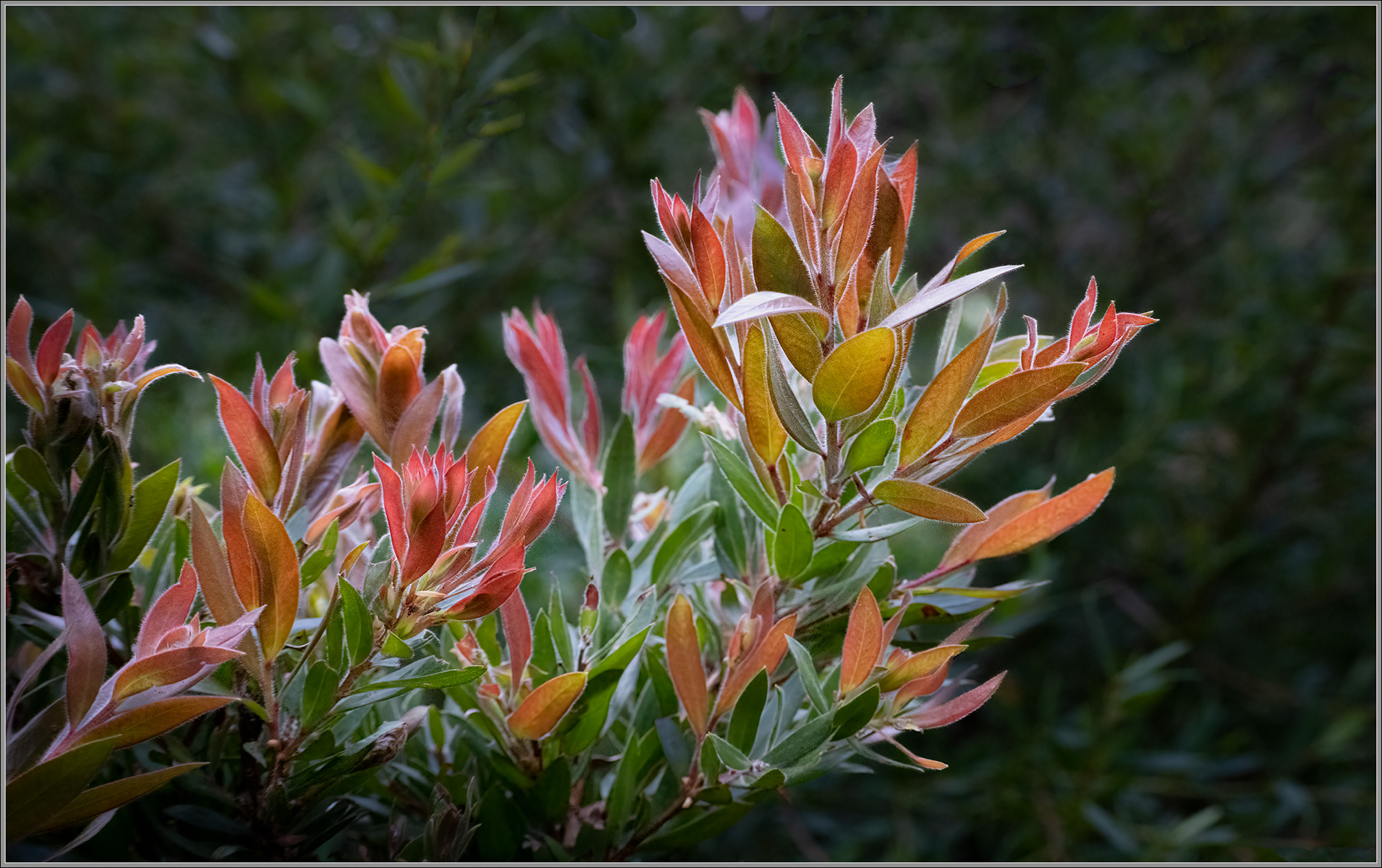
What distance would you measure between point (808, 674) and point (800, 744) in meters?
0.03

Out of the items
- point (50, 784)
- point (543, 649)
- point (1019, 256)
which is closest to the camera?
point (50, 784)

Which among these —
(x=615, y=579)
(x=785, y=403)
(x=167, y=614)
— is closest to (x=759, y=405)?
(x=785, y=403)

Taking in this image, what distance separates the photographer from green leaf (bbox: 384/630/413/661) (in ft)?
1.07

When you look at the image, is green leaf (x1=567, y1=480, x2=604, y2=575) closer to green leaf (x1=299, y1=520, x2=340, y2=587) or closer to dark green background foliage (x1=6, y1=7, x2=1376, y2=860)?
green leaf (x1=299, y1=520, x2=340, y2=587)

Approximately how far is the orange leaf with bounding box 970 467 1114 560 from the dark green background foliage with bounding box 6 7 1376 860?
655mm

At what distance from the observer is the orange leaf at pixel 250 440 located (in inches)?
14.5

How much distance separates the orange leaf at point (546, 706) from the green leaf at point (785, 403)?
0.13 meters

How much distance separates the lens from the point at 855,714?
1.16ft

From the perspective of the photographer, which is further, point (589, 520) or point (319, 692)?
point (589, 520)

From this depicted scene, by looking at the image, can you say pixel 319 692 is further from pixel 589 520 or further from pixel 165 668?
pixel 589 520

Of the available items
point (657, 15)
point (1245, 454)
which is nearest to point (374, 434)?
point (657, 15)

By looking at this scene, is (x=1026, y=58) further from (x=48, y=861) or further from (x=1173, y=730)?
(x=48, y=861)

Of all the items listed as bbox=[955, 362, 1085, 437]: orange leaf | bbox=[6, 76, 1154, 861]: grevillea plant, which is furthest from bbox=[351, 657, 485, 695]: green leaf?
bbox=[955, 362, 1085, 437]: orange leaf

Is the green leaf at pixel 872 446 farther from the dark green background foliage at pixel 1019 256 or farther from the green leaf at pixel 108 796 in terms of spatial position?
the dark green background foliage at pixel 1019 256
